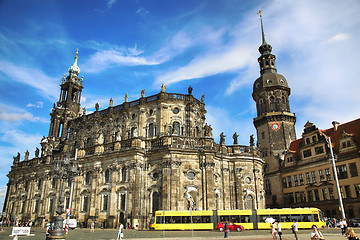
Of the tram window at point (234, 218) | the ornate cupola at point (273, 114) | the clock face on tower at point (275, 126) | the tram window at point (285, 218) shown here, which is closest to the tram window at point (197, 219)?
the tram window at point (234, 218)

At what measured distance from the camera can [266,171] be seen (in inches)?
2411

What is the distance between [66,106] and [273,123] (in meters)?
44.5

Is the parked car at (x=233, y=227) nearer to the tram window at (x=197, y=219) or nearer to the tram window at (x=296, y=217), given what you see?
the tram window at (x=197, y=219)

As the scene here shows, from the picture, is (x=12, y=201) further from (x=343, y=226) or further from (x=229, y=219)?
(x=343, y=226)

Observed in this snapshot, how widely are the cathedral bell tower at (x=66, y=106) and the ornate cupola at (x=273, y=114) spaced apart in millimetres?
40371

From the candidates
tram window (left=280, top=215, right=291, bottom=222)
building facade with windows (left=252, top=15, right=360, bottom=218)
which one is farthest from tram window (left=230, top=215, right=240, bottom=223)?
building facade with windows (left=252, top=15, right=360, bottom=218)

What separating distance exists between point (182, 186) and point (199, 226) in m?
6.12

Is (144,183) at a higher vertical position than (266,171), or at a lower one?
lower

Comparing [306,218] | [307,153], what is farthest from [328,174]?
[306,218]

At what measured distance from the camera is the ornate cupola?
60.6 meters

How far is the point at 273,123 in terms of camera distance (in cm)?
6138

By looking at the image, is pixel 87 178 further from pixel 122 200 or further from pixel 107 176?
pixel 122 200

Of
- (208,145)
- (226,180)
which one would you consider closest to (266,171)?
(226,180)

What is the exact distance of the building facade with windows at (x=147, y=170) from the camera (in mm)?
36406
